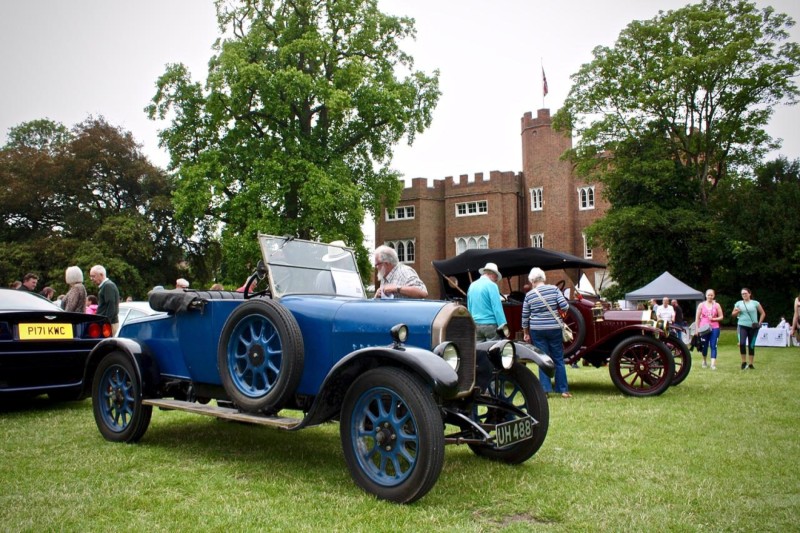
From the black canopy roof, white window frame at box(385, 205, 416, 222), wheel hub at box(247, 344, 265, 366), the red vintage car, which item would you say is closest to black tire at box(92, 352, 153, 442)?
wheel hub at box(247, 344, 265, 366)

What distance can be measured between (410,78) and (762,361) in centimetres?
1998

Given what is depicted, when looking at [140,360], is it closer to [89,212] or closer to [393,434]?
[393,434]

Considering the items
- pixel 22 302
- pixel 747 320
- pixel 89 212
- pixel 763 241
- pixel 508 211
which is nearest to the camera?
pixel 22 302

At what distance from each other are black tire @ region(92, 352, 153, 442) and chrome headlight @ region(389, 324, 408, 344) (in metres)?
2.78

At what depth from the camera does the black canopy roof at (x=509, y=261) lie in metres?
12.8

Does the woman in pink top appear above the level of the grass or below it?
above

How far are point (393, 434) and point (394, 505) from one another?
0.43m

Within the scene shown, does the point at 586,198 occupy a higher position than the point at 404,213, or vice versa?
the point at 586,198

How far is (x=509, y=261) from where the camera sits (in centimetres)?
1298

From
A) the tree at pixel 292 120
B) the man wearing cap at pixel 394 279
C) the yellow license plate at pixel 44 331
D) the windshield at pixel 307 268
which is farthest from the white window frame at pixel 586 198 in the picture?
the windshield at pixel 307 268

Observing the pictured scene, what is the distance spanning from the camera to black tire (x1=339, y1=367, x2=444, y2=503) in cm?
380

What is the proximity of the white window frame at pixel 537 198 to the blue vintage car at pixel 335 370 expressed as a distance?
40.1m

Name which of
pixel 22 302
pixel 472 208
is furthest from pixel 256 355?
pixel 472 208

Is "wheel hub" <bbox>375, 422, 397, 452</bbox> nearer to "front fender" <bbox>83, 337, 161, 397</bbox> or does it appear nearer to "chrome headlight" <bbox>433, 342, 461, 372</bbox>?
"chrome headlight" <bbox>433, 342, 461, 372</bbox>
